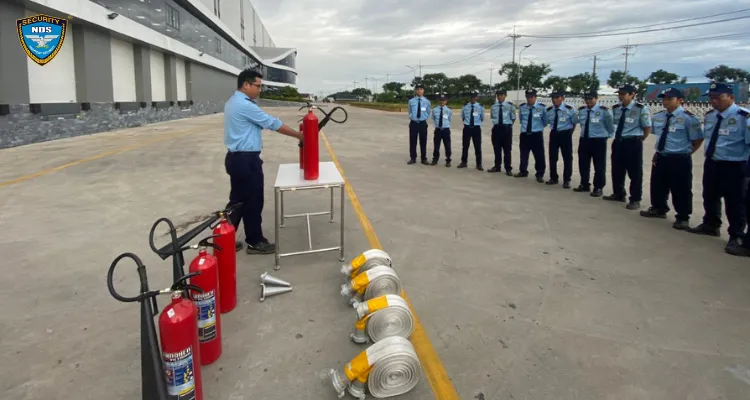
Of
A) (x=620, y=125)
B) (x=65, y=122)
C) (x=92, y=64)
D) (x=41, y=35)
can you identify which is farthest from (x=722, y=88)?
(x=92, y=64)

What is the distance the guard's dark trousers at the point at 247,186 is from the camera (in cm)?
414

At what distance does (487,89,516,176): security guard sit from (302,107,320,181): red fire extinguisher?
5855 mm

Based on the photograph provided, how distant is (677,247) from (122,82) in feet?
69.7

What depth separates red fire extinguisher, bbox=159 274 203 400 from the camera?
1947 mm

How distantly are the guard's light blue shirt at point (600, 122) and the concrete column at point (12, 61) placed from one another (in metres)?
14.1

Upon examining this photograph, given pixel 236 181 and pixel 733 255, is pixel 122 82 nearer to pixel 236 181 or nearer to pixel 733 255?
pixel 236 181

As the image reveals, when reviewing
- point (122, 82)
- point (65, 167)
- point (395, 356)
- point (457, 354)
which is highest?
point (122, 82)

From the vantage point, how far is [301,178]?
4.22m

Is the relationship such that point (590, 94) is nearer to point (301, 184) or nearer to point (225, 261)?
point (301, 184)

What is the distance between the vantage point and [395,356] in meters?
2.32

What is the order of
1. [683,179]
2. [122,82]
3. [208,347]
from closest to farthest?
[208,347], [683,179], [122,82]

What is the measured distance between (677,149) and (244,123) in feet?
17.2

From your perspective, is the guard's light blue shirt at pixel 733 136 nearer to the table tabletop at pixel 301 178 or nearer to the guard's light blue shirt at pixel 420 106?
the table tabletop at pixel 301 178

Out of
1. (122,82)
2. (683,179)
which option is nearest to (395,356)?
(683,179)
